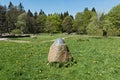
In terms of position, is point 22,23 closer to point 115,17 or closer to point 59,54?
point 115,17

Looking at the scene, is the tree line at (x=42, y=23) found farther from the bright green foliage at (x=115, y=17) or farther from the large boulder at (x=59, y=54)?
the large boulder at (x=59, y=54)

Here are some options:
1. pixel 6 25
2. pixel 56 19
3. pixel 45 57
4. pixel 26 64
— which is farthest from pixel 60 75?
pixel 56 19

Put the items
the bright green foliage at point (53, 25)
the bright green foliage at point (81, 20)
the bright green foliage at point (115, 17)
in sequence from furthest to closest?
the bright green foliage at point (53, 25)
the bright green foliage at point (81, 20)
the bright green foliage at point (115, 17)

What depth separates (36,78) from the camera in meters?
11.3

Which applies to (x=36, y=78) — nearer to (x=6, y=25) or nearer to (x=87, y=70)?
(x=87, y=70)

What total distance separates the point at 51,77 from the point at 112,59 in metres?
4.56

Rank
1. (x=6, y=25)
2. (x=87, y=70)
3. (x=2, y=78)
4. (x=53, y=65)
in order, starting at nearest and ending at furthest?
(x=2, y=78) < (x=87, y=70) < (x=53, y=65) < (x=6, y=25)

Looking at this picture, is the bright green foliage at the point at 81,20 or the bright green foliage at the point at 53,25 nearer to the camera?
the bright green foliage at the point at 81,20

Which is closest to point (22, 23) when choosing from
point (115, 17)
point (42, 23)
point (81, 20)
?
point (42, 23)

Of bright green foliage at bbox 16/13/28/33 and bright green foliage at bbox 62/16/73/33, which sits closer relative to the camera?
bright green foliage at bbox 16/13/28/33

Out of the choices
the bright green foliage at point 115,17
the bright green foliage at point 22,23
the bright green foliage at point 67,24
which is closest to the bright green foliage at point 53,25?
the bright green foliage at point 67,24

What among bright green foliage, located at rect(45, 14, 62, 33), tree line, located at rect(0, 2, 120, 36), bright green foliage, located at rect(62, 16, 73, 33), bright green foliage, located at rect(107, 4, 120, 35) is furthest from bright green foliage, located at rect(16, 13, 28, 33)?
bright green foliage, located at rect(107, 4, 120, 35)

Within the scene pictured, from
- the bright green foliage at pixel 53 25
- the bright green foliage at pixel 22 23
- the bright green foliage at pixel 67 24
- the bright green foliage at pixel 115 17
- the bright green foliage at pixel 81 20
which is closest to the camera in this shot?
the bright green foliage at pixel 115 17

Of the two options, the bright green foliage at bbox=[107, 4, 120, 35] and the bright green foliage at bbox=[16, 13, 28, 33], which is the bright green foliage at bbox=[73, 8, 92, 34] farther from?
the bright green foliage at bbox=[107, 4, 120, 35]
